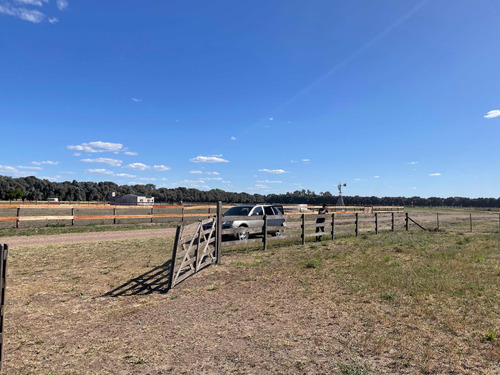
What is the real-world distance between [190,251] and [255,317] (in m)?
2.82

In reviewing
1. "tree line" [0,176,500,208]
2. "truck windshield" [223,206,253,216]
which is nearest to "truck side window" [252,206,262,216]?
"truck windshield" [223,206,253,216]

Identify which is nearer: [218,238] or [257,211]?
[218,238]

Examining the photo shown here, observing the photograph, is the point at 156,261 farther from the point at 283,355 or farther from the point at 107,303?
the point at 283,355

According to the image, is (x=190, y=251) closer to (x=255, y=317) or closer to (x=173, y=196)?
(x=255, y=317)

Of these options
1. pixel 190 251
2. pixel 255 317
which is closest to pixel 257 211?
pixel 190 251

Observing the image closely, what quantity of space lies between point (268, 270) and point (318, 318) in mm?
3315

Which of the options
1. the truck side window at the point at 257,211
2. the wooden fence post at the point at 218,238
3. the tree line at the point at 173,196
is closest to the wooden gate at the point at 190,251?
the wooden fence post at the point at 218,238

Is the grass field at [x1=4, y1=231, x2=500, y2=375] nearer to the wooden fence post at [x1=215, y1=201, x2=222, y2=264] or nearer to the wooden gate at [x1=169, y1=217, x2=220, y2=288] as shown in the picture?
the wooden gate at [x1=169, y1=217, x2=220, y2=288]

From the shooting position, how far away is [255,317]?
511 cm

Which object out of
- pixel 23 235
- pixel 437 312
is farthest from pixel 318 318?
pixel 23 235

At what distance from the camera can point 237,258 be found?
9.91 m

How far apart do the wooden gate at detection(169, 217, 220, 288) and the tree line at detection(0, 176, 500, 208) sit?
86.1m

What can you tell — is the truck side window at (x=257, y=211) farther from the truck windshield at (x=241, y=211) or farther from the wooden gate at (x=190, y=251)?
the wooden gate at (x=190, y=251)

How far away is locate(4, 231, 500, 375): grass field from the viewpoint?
366cm
